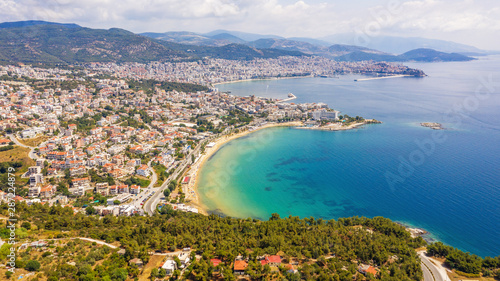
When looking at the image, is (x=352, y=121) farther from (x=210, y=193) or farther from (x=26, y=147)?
(x=26, y=147)

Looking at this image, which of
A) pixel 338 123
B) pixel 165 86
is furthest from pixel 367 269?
pixel 165 86

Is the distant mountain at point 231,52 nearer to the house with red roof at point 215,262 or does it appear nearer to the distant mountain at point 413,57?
the distant mountain at point 413,57

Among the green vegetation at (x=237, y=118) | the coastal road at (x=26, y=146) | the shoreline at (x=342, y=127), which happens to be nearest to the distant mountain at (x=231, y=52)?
the green vegetation at (x=237, y=118)

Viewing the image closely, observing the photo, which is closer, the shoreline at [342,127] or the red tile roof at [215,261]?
the red tile roof at [215,261]

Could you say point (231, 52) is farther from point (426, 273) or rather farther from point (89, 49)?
point (426, 273)

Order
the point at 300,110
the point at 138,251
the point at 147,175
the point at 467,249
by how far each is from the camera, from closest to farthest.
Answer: the point at 138,251
the point at 467,249
the point at 147,175
the point at 300,110

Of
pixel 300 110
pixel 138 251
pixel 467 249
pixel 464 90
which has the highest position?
pixel 464 90

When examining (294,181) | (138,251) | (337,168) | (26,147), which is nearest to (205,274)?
(138,251)
